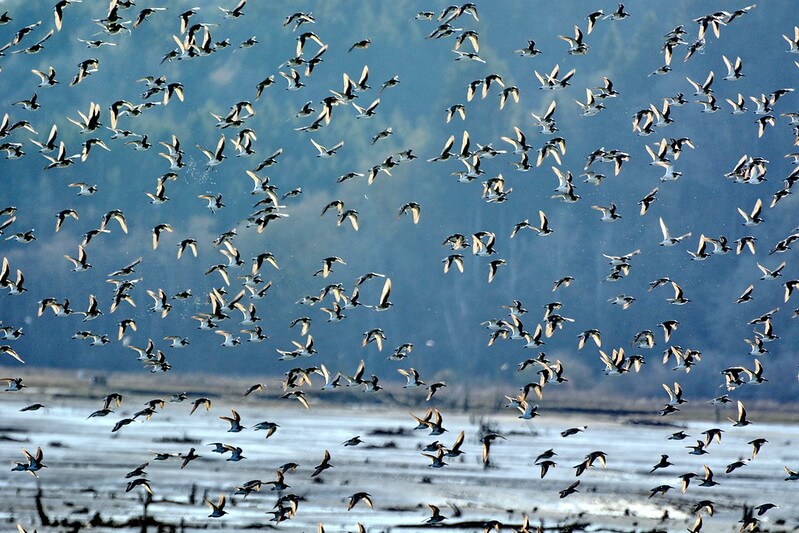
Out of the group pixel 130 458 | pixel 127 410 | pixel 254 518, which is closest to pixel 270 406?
pixel 127 410

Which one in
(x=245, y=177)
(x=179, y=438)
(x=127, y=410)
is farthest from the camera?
(x=245, y=177)

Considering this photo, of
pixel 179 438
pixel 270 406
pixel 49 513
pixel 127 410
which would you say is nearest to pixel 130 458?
pixel 179 438

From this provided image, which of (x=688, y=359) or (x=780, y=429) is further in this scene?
(x=780, y=429)

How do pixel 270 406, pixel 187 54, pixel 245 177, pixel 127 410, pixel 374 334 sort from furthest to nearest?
pixel 245 177 → pixel 270 406 → pixel 127 410 → pixel 374 334 → pixel 187 54

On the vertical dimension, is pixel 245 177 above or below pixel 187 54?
above

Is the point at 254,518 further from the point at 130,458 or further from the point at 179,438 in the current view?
the point at 179,438

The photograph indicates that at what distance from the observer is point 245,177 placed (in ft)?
543

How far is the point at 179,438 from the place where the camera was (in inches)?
3044

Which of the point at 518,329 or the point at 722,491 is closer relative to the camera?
the point at 518,329

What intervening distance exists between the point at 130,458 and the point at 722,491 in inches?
1090

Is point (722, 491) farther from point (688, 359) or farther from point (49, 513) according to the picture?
point (49, 513)

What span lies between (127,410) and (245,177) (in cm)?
6600

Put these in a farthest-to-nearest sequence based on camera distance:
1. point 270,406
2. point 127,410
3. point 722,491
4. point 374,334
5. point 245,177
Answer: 1. point 245,177
2. point 270,406
3. point 127,410
4. point 722,491
5. point 374,334

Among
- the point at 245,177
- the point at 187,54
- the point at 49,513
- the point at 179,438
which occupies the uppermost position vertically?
the point at 245,177
